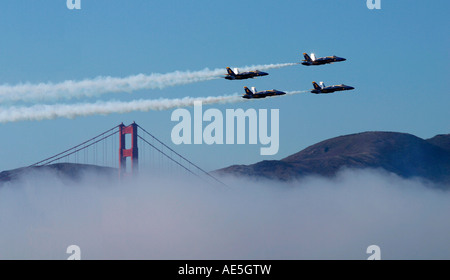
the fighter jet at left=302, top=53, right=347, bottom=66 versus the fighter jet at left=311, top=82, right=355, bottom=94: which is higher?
the fighter jet at left=302, top=53, right=347, bottom=66

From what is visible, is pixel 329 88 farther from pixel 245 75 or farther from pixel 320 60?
pixel 245 75

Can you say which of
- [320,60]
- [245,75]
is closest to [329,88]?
[320,60]

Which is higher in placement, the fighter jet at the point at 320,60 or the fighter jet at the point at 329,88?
the fighter jet at the point at 320,60
